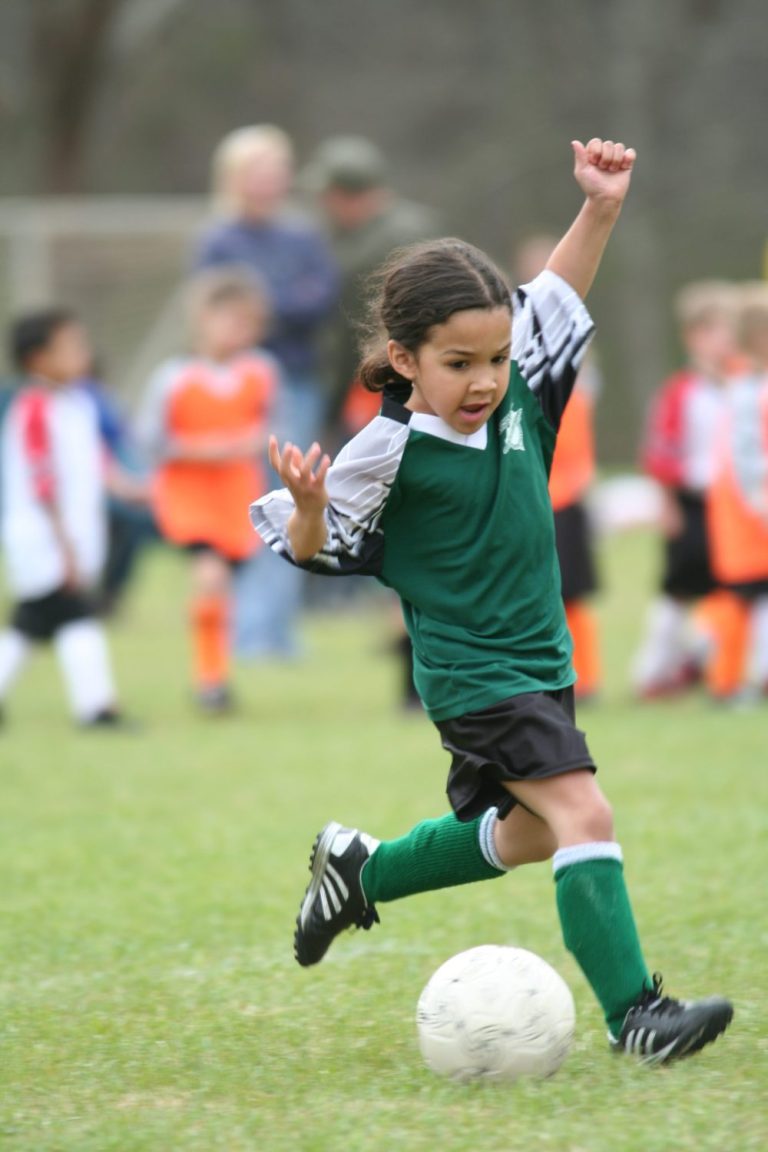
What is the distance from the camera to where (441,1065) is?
3.31 meters

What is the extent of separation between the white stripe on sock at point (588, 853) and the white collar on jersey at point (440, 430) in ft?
2.46

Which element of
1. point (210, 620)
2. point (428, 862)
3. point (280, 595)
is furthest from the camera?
point (280, 595)

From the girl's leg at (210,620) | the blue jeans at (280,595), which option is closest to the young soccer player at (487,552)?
the girl's leg at (210,620)

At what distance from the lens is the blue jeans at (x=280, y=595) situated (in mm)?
10422

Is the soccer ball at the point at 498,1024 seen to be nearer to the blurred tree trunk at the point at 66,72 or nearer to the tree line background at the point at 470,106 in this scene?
the tree line background at the point at 470,106

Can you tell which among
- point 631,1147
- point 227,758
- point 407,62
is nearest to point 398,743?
point 227,758

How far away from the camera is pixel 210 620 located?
842cm

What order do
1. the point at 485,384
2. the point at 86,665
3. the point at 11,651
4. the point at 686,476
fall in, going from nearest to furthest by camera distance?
the point at 485,384, the point at 86,665, the point at 11,651, the point at 686,476

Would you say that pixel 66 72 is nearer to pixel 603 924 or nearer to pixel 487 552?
pixel 487 552

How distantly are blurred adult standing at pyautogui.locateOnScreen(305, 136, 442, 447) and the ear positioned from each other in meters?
6.08

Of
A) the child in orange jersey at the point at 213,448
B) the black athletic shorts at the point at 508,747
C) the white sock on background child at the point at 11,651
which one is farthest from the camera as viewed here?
the child in orange jersey at the point at 213,448

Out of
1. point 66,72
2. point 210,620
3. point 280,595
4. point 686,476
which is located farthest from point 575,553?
point 66,72

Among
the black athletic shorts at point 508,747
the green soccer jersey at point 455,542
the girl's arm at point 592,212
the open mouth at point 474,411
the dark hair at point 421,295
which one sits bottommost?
the black athletic shorts at point 508,747

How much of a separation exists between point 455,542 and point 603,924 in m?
0.74
